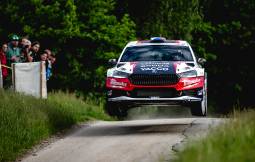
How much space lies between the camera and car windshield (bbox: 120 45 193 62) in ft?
60.7

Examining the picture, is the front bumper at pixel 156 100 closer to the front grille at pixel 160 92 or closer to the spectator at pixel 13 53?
the front grille at pixel 160 92

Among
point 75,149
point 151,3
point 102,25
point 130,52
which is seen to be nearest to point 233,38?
point 151,3

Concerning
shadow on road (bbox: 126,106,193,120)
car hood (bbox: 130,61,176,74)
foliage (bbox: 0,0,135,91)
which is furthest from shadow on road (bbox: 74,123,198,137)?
shadow on road (bbox: 126,106,193,120)

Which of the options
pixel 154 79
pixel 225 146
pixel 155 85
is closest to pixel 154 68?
pixel 154 79

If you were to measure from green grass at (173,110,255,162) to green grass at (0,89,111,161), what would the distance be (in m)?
4.06

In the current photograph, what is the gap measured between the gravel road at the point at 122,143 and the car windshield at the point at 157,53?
4.72ft

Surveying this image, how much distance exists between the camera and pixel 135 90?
17.3 metres

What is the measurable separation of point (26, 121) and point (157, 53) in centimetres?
365

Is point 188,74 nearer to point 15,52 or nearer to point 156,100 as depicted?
point 156,100

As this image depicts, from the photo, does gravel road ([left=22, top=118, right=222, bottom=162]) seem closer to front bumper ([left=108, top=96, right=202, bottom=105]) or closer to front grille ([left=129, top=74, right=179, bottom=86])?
front bumper ([left=108, top=96, right=202, bottom=105])

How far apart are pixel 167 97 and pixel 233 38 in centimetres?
3093

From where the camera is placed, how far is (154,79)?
17328 mm

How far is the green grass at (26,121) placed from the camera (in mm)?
14555

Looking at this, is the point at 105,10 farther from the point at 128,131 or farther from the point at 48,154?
the point at 48,154
